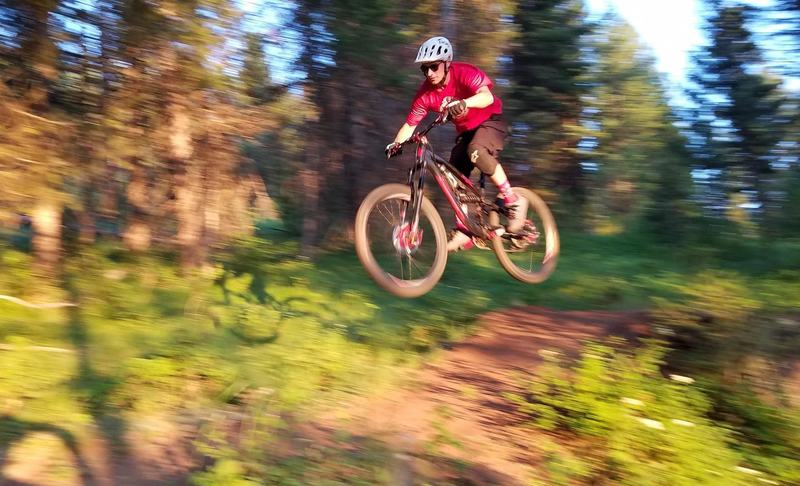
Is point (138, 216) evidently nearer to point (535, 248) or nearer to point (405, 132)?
point (405, 132)

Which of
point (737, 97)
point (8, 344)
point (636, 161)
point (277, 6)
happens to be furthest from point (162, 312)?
→ point (636, 161)

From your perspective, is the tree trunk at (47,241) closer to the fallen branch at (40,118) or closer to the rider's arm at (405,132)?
the fallen branch at (40,118)

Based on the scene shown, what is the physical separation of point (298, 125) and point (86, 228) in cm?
256

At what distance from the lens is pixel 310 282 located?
7.56m

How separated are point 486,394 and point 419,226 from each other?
1543mm

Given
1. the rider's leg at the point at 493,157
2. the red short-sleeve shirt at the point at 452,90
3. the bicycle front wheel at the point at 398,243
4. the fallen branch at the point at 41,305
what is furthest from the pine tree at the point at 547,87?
the fallen branch at the point at 41,305

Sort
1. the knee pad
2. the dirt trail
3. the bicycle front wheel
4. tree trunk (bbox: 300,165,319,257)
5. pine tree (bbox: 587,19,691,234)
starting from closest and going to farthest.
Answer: the dirt trail, the bicycle front wheel, the knee pad, pine tree (bbox: 587,19,691,234), tree trunk (bbox: 300,165,319,257)

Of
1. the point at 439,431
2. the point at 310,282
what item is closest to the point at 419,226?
the point at 439,431

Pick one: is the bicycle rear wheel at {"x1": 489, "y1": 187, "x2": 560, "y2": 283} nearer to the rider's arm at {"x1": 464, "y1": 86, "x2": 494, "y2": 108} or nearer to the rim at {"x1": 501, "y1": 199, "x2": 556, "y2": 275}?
the rim at {"x1": 501, "y1": 199, "x2": 556, "y2": 275}

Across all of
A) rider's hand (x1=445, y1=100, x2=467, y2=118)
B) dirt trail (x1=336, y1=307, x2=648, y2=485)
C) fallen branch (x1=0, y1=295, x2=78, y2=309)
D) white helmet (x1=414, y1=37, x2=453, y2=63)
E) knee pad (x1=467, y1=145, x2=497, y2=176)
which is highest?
white helmet (x1=414, y1=37, x2=453, y2=63)

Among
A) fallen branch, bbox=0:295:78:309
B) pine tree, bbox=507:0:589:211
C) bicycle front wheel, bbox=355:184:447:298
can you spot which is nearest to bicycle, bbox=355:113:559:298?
bicycle front wheel, bbox=355:184:447:298

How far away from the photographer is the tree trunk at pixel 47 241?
261 inches

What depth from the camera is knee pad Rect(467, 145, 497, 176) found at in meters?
5.29

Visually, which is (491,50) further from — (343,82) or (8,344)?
(8,344)
